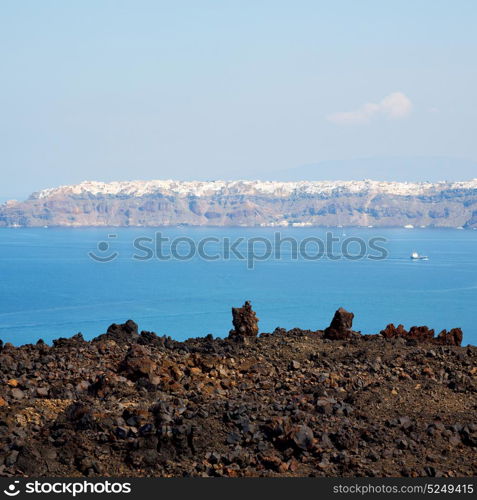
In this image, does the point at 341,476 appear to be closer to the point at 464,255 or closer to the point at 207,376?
the point at 207,376

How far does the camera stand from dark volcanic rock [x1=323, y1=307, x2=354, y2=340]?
1206cm

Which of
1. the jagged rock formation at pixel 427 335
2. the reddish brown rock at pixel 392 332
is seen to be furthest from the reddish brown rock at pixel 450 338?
the reddish brown rock at pixel 392 332

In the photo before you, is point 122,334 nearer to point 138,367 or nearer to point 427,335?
point 138,367

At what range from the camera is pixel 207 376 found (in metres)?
9.75

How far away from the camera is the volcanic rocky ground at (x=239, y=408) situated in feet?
23.2

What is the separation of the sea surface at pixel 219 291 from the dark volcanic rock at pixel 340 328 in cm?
2805

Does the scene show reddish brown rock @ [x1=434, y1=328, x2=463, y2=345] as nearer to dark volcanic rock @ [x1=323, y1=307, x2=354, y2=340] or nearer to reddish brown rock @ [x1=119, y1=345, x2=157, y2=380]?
dark volcanic rock @ [x1=323, y1=307, x2=354, y2=340]

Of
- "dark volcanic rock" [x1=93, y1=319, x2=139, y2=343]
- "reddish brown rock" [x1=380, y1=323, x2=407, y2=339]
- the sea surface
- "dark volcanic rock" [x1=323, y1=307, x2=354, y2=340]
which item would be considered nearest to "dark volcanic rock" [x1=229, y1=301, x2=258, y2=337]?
"dark volcanic rock" [x1=323, y1=307, x2=354, y2=340]

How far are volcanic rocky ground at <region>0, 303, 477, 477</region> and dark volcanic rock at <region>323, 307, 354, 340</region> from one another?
7.4 inches

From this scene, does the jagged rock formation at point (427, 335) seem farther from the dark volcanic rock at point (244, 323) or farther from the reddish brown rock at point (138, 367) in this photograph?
the reddish brown rock at point (138, 367)

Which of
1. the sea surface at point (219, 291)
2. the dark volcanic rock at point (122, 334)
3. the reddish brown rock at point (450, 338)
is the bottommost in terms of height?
the sea surface at point (219, 291)

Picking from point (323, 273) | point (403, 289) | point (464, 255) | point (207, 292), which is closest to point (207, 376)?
point (207, 292)

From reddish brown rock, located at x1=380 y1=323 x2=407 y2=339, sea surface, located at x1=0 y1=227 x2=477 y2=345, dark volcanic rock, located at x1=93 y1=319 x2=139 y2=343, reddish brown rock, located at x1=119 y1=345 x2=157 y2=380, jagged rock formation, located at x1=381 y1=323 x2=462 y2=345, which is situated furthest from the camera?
sea surface, located at x1=0 y1=227 x2=477 y2=345

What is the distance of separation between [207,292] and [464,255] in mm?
53772
